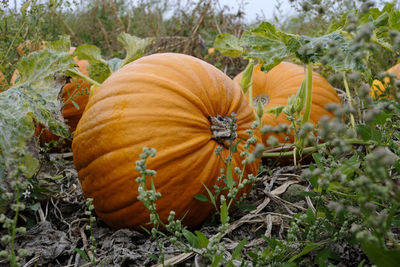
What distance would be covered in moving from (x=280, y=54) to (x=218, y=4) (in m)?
2.20

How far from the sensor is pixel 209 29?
4098 millimetres

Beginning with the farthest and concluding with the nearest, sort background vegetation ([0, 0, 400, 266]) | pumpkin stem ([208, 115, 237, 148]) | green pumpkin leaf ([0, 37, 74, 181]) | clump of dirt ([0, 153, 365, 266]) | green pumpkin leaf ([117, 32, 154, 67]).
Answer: green pumpkin leaf ([117, 32, 154, 67]) → pumpkin stem ([208, 115, 237, 148]) → green pumpkin leaf ([0, 37, 74, 181]) → clump of dirt ([0, 153, 365, 266]) → background vegetation ([0, 0, 400, 266])

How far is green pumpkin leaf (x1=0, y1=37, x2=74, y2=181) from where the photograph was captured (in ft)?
4.61

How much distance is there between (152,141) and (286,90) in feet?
3.95

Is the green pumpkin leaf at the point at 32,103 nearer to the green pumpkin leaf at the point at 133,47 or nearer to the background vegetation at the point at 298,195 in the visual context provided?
the background vegetation at the point at 298,195

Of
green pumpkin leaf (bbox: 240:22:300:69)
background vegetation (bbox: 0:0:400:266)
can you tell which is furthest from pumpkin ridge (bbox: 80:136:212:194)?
green pumpkin leaf (bbox: 240:22:300:69)

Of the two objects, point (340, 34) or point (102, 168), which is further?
point (340, 34)

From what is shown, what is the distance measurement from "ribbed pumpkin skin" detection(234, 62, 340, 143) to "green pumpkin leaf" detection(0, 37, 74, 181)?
1.10m

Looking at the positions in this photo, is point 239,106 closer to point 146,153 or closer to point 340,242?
point 340,242

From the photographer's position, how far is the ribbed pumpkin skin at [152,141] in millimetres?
1437

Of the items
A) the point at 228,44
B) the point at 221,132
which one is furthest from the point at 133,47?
the point at 221,132

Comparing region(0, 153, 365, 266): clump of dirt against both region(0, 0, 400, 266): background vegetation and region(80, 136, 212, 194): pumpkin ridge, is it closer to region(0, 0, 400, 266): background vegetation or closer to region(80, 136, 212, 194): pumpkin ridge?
region(0, 0, 400, 266): background vegetation

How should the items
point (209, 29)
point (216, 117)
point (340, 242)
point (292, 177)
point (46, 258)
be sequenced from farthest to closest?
point (209, 29), point (292, 177), point (216, 117), point (46, 258), point (340, 242)

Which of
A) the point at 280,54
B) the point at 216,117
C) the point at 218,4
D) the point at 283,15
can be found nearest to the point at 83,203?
the point at 216,117
